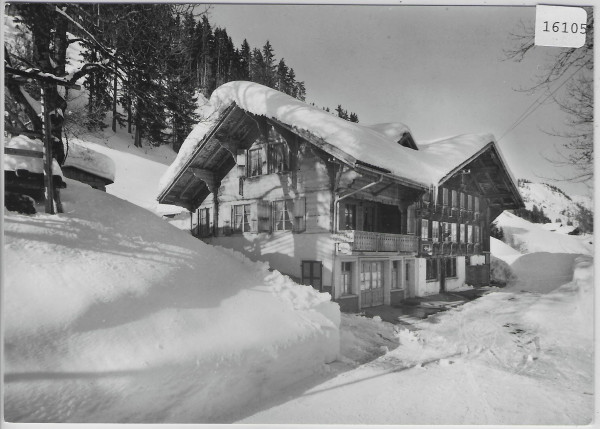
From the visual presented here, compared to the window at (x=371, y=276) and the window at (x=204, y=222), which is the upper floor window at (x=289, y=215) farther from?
the window at (x=204, y=222)

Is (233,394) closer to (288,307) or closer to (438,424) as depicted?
(288,307)

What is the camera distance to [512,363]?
6805mm

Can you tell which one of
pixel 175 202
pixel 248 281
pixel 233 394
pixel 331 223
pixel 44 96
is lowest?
pixel 233 394

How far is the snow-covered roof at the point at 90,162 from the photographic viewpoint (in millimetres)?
9953

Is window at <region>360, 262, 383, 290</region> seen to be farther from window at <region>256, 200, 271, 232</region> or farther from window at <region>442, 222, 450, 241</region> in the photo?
window at <region>442, 222, 450, 241</region>

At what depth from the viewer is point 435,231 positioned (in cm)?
1639

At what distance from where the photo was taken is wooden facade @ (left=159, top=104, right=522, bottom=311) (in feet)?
35.1

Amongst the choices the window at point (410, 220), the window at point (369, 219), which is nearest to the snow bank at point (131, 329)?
the window at point (369, 219)

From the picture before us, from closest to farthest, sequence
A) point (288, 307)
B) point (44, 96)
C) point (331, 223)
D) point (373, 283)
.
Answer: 1. point (44, 96)
2. point (288, 307)
3. point (331, 223)
4. point (373, 283)

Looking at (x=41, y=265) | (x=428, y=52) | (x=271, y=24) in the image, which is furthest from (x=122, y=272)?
(x=428, y=52)

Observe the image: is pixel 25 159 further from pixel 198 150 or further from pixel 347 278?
pixel 347 278

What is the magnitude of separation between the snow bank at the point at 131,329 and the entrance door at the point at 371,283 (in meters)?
5.57

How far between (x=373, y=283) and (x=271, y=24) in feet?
32.2

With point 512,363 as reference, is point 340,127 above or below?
above
